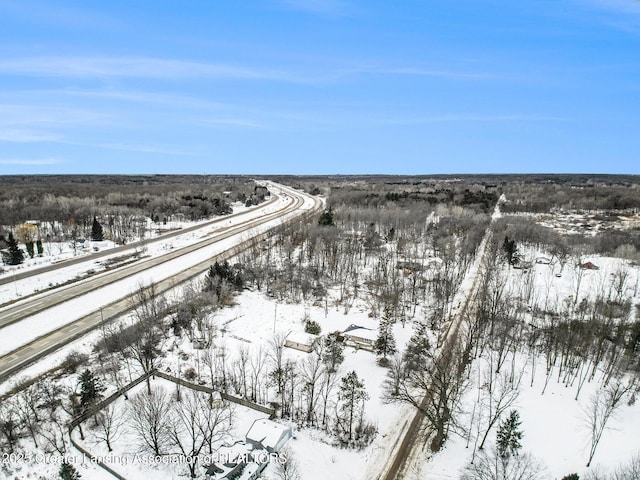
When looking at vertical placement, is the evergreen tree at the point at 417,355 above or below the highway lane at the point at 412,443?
above

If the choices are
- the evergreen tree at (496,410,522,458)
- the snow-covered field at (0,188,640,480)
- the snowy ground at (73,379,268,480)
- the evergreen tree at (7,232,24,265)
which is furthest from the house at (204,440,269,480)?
Answer: the evergreen tree at (7,232,24,265)

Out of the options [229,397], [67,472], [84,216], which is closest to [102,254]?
[84,216]

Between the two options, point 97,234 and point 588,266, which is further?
point 97,234

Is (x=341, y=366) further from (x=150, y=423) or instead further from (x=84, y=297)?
(x=84, y=297)

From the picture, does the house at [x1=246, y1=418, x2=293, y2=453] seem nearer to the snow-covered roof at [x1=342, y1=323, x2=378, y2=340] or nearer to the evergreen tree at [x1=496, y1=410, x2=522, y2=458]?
the evergreen tree at [x1=496, y1=410, x2=522, y2=458]

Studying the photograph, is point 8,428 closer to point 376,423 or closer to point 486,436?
point 376,423

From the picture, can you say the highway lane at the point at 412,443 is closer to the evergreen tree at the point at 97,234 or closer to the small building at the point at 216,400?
the small building at the point at 216,400

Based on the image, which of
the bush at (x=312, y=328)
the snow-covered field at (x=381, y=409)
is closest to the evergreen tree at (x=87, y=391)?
the snow-covered field at (x=381, y=409)
